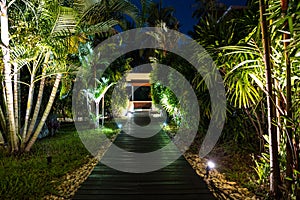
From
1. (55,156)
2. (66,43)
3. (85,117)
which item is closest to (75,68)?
(66,43)

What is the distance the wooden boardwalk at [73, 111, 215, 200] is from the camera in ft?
11.3

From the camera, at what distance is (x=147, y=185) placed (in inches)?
153

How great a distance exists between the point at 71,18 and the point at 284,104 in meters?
4.06

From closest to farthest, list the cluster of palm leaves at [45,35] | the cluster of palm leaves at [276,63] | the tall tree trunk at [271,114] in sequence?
1. the cluster of palm leaves at [276,63]
2. the tall tree trunk at [271,114]
3. the cluster of palm leaves at [45,35]

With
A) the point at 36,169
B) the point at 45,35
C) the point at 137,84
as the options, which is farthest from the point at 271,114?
the point at 137,84

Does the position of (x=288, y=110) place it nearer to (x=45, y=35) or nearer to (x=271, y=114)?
(x=271, y=114)

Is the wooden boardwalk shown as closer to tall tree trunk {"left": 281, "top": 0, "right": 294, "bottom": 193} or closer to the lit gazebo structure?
tall tree trunk {"left": 281, "top": 0, "right": 294, "bottom": 193}

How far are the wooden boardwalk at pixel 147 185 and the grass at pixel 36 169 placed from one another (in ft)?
1.56

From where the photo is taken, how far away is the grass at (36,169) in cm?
349

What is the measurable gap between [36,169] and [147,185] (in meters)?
1.92

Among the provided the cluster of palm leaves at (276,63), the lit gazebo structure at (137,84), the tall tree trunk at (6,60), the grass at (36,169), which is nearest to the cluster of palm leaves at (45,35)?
the tall tree trunk at (6,60)

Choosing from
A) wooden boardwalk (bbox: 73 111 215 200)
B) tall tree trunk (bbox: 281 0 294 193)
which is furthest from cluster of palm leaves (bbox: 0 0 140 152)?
tall tree trunk (bbox: 281 0 294 193)

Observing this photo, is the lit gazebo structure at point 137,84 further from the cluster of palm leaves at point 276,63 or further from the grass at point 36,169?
the cluster of palm leaves at point 276,63

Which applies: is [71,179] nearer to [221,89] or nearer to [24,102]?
[221,89]
